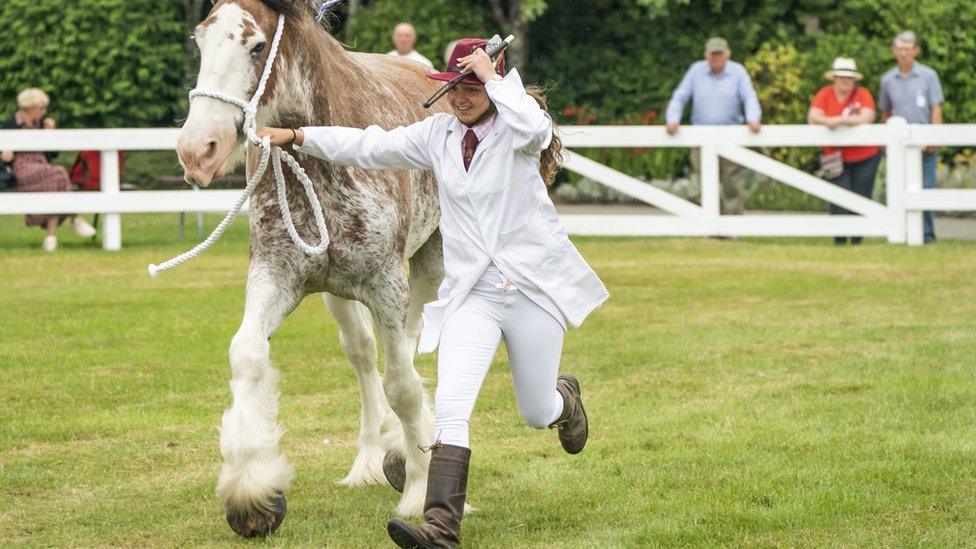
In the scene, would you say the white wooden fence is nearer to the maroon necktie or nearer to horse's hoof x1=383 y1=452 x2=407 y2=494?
horse's hoof x1=383 y1=452 x2=407 y2=494

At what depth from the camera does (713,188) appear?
17.1m

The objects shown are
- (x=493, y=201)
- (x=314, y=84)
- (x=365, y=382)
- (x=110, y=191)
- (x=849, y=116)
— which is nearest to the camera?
(x=493, y=201)

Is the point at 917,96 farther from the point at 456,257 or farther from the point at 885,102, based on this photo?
the point at 456,257

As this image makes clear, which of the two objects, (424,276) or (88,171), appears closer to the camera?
(424,276)

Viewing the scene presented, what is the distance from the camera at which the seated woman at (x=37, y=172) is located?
1727 cm

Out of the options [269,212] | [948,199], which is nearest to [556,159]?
[269,212]

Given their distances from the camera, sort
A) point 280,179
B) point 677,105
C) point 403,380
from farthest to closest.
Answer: point 677,105, point 403,380, point 280,179

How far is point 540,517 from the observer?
6.34m

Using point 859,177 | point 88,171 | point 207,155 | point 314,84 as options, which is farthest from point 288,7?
point 88,171

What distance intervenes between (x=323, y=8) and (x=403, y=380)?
5.52ft

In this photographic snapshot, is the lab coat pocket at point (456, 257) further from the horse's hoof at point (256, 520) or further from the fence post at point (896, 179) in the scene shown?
the fence post at point (896, 179)

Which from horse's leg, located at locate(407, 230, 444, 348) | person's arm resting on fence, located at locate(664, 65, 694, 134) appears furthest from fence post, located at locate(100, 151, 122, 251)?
horse's leg, located at locate(407, 230, 444, 348)

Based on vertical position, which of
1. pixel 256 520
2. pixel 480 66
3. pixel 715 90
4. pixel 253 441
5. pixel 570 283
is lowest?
pixel 256 520

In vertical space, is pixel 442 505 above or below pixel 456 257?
below
